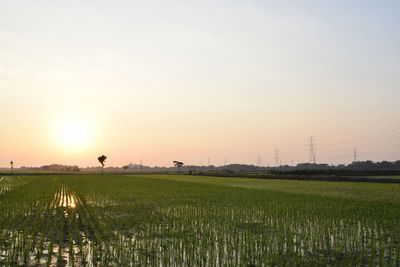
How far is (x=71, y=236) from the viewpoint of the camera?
481 inches

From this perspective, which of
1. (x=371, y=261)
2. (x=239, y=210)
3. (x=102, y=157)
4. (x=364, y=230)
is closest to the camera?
(x=371, y=261)

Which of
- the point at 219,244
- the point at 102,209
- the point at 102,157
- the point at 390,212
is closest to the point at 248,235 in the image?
the point at 219,244

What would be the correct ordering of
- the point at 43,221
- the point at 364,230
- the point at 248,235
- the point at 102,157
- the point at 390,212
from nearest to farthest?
the point at 248,235 < the point at 364,230 < the point at 43,221 < the point at 390,212 < the point at 102,157

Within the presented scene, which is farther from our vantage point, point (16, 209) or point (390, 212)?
point (16, 209)

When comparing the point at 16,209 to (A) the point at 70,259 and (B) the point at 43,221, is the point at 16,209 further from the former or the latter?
(A) the point at 70,259

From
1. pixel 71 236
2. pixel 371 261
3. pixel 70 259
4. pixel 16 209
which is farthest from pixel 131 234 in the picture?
pixel 16 209

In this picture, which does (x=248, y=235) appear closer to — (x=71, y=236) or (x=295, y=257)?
(x=295, y=257)

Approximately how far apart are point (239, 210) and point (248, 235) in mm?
6714

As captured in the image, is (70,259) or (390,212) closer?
(70,259)

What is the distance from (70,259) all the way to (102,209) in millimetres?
10571

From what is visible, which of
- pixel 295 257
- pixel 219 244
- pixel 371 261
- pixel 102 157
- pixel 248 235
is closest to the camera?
pixel 371 261

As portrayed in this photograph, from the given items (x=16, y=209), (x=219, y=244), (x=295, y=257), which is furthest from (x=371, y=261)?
(x=16, y=209)

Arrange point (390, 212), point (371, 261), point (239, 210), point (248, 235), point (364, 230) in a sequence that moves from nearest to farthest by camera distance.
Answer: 1. point (371, 261)
2. point (248, 235)
3. point (364, 230)
4. point (390, 212)
5. point (239, 210)

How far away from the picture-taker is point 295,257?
30.5ft
